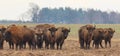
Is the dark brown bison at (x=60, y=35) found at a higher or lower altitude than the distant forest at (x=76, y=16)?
higher

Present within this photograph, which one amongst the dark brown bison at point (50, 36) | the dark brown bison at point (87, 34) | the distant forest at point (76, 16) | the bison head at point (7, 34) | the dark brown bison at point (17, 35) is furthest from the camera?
the distant forest at point (76, 16)

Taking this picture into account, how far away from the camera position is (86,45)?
28.9 metres

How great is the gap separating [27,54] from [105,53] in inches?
192

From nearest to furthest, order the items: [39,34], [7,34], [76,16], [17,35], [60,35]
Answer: [7,34], [17,35], [39,34], [60,35], [76,16]

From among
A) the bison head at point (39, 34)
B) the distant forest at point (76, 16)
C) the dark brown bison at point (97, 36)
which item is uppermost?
the bison head at point (39, 34)

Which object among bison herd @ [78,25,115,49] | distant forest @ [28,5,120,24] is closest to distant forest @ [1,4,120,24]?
distant forest @ [28,5,120,24]

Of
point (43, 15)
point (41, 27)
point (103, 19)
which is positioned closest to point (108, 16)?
point (103, 19)

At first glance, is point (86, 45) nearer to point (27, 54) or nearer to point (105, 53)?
point (105, 53)

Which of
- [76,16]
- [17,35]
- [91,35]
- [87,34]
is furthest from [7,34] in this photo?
[76,16]

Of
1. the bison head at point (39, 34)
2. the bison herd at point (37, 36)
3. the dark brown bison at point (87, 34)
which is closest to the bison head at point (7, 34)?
the bison herd at point (37, 36)

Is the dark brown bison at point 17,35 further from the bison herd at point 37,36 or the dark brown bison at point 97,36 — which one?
the dark brown bison at point 97,36

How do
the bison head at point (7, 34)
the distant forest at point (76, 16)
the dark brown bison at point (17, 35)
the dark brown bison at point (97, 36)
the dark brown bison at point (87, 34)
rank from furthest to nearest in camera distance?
the distant forest at point (76, 16) → the dark brown bison at point (97, 36) → the dark brown bison at point (87, 34) → the dark brown bison at point (17, 35) → the bison head at point (7, 34)

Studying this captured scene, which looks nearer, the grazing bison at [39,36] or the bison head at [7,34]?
the bison head at [7,34]

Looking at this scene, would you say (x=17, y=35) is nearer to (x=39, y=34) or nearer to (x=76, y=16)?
(x=39, y=34)
